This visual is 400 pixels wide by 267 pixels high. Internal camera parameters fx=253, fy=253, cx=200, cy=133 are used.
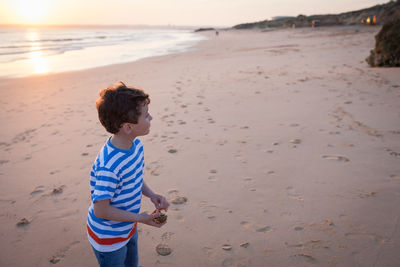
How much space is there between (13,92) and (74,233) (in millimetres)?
8645

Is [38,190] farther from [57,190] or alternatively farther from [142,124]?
[142,124]

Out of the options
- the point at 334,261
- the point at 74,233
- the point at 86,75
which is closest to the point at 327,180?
the point at 334,261

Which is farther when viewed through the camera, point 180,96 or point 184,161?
point 180,96

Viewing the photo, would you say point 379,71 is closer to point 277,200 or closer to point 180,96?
point 180,96

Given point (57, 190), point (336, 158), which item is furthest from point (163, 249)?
point (336, 158)

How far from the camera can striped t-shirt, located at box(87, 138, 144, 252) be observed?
4.28ft

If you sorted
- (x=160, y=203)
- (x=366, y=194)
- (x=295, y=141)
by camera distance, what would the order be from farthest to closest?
(x=295, y=141) < (x=366, y=194) < (x=160, y=203)

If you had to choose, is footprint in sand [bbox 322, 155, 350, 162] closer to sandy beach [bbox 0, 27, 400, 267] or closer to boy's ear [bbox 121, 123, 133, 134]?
sandy beach [bbox 0, 27, 400, 267]

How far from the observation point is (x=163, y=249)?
7.86 ft

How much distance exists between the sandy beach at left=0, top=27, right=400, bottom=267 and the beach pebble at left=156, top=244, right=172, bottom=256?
4cm

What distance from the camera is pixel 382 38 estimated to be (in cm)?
951

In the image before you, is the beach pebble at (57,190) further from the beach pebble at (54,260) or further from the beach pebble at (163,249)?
the beach pebble at (163,249)

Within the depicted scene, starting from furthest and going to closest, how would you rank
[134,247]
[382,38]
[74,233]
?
[382,38], [74,233], [134,247]

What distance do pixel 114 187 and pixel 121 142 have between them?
0.82 feet
